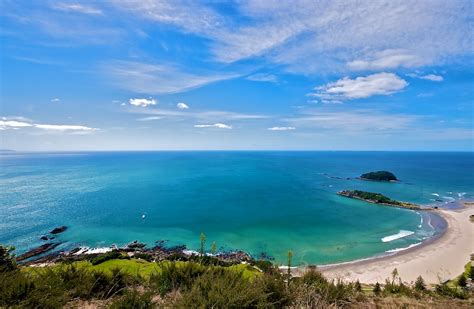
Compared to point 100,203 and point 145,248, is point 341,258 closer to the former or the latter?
point 145,248

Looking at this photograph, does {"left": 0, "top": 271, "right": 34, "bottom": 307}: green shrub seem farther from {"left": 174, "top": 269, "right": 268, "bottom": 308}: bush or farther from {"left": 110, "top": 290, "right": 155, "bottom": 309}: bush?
{"left": 174, "top": 269, "right": 268, "bottom": 308}: bush

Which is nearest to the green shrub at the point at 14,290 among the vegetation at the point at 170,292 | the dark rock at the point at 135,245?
the vegetation at the point at 170,292

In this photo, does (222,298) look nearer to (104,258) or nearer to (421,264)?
(104,258)

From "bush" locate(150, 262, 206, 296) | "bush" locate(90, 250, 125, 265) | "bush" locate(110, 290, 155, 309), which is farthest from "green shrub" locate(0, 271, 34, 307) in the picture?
"bush" locate(90, 250, 125, 265)

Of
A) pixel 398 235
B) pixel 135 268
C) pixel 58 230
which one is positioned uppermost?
pixel 135 268

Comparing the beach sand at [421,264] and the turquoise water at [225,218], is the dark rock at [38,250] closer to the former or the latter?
the turquoise water at [225,218]

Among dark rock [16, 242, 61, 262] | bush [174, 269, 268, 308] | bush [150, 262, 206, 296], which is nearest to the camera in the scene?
bush [174, 269, 268, 308]

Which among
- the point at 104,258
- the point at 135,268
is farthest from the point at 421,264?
the point at 104,258

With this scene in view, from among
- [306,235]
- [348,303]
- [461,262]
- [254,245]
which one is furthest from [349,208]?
[348,303]
